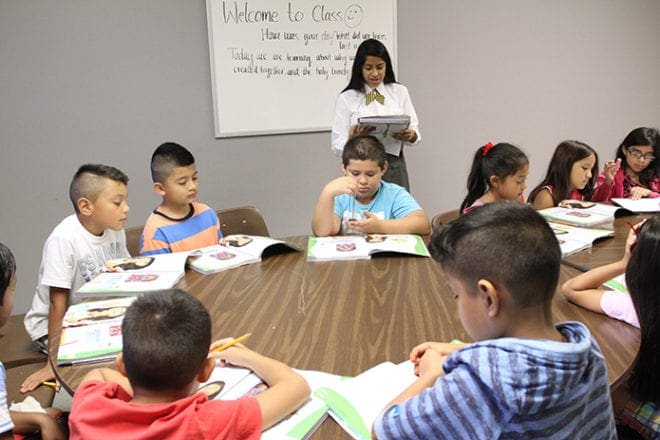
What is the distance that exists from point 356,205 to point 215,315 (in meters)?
1.05

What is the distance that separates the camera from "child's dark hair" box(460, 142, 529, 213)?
8.04 feet

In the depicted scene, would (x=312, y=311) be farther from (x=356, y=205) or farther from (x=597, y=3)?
(x=597, y=3)

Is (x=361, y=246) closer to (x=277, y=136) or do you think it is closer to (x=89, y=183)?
(x=89, y=183)

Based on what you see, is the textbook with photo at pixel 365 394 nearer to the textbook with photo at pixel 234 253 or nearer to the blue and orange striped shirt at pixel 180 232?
the textbook with photo at pixel 234 253

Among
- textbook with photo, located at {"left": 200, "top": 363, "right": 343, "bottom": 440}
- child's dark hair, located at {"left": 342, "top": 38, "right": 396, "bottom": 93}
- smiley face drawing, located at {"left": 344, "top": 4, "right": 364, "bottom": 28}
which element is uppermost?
smiley face drawing, located at {"left": 344, "top": 4, "right": 364, "bottom": 28}

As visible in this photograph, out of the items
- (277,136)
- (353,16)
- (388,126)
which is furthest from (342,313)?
(353,16)

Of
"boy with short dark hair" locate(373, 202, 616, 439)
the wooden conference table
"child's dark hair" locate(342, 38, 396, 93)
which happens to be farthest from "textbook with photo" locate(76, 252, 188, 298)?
"child's dark hair" locate(342, 38, 396, 93)

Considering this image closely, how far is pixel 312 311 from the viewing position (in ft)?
4.71

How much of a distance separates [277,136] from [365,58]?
0.82 metres

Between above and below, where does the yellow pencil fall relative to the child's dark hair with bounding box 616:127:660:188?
below

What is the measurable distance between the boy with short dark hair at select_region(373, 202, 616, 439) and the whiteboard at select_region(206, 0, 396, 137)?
8.71 feet

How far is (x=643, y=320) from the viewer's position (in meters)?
1.23

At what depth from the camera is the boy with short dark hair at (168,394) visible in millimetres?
A: 859

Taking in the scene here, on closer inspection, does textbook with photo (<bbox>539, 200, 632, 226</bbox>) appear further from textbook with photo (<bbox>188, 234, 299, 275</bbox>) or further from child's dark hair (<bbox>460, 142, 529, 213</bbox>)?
textbook with photo (<bbox>188, 234, 299, 275</bbox>)
